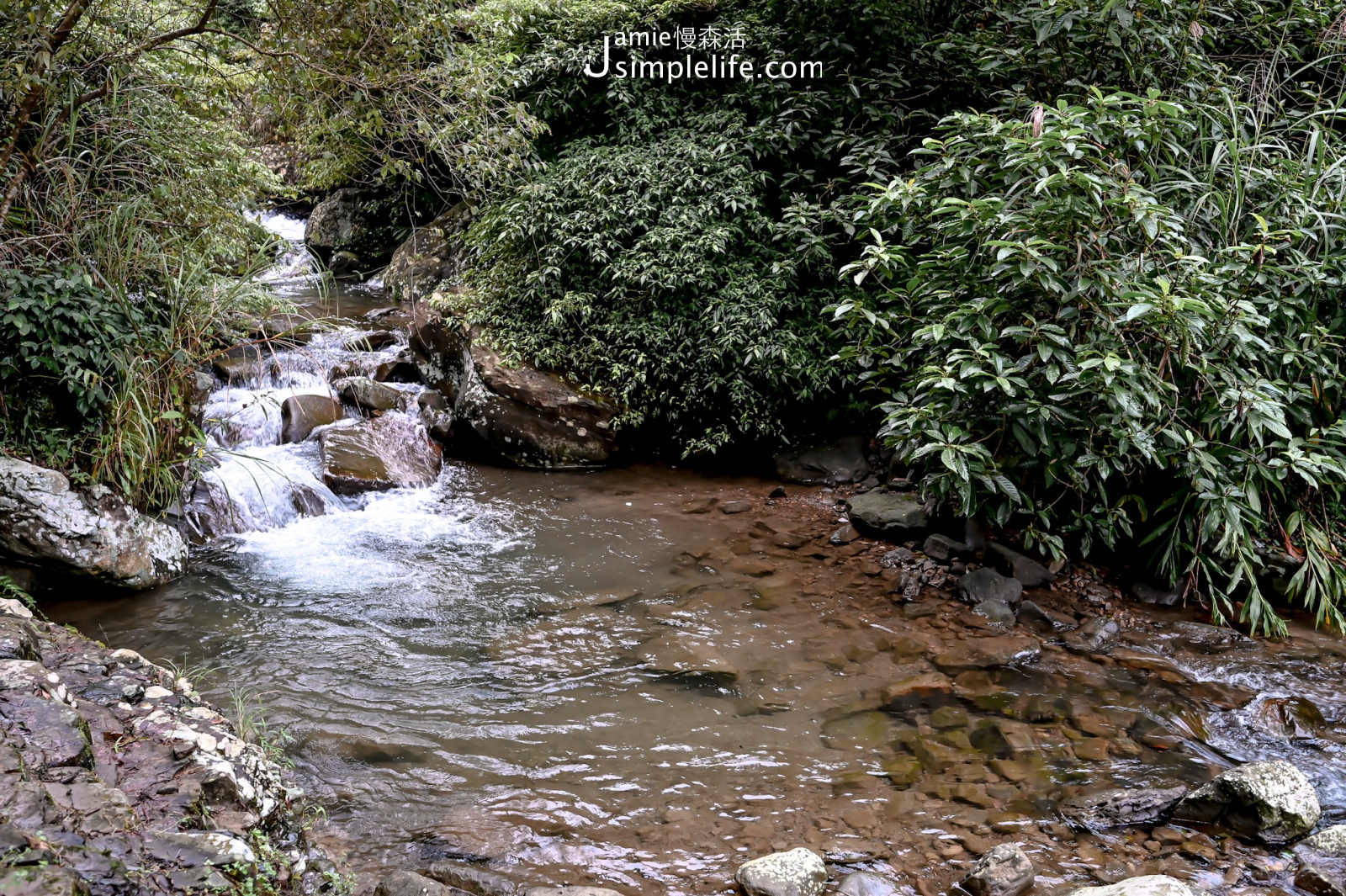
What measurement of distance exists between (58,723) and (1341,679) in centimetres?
571

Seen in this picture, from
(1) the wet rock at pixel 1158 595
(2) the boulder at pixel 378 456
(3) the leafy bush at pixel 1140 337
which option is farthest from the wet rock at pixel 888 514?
(2) the boulder at pixel 378 456

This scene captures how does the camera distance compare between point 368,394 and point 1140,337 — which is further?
point 368,394

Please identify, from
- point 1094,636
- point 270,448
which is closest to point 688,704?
point 1094,636

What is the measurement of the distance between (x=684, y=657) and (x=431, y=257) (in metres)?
6.77

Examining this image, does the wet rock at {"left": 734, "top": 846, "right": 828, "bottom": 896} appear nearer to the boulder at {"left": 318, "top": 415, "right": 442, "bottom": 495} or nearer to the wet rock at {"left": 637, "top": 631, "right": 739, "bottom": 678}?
the wet rock at {"left": 637, "top": 631, "right": 739, "bottom": 678}

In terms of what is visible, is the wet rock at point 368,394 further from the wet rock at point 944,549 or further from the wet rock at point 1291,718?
the wet rock at point 1291,718

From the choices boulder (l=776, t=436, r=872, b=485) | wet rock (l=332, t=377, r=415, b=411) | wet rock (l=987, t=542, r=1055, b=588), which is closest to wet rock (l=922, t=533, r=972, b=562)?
wet rock (l=987, t=542, r=1055, b=588)

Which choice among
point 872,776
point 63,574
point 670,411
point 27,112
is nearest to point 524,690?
point 872,776

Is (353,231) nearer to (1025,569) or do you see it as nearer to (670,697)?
(670,697)

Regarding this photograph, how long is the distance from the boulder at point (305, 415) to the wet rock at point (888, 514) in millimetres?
4626

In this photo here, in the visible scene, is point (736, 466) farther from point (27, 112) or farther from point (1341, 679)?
point (27, 112)

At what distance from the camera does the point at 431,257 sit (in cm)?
973

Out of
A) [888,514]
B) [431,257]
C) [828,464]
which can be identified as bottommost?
[888,514]

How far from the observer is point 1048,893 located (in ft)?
9.87
